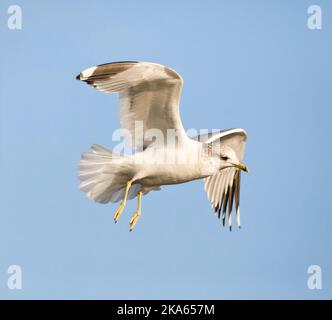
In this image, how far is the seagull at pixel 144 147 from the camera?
26.8 ft

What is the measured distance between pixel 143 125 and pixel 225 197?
2090mm

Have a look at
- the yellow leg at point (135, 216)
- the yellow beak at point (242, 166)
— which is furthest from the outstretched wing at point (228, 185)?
the yellow leg at point (135, 216)

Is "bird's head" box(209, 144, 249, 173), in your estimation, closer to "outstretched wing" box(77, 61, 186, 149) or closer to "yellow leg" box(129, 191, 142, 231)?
"outstretched wing" box(77, 61, 186, 149)

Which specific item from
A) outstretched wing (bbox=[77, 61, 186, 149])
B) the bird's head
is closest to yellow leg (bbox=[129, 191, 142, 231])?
outstretched wing (bbox=[77, 61, 186, 149])

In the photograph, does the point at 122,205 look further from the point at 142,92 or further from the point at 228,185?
the point at 228,185

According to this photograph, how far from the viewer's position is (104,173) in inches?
350

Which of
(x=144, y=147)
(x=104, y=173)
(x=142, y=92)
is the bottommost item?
(x=104, y=173)

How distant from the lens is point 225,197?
10406 millimetres

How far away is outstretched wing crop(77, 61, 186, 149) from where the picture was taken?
319 inches

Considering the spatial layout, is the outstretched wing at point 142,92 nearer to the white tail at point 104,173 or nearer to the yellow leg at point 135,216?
the white tail at point 104,173

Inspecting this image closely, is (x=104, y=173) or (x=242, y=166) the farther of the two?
(x=242, y=166)

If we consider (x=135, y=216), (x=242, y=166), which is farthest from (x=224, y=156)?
(x=135, y=216)

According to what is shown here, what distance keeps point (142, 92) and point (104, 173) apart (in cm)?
105
